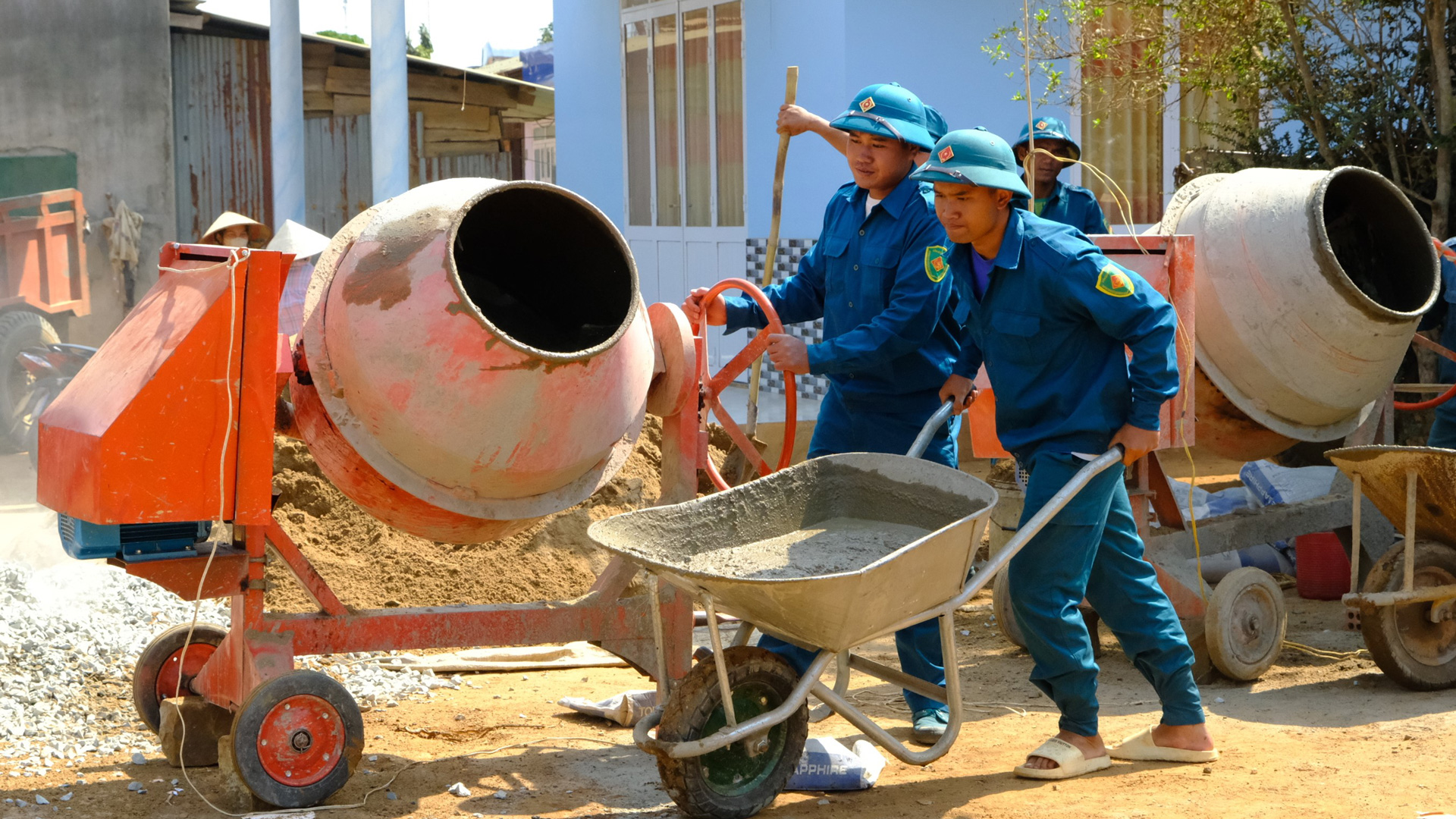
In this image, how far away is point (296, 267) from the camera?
19.4 feet

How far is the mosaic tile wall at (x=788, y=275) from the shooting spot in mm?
8727

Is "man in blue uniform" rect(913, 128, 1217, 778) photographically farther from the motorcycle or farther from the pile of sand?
the motorcycle

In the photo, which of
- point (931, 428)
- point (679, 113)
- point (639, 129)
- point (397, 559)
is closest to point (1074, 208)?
point (931, 428)

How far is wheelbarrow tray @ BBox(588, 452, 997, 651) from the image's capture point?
9.46ft

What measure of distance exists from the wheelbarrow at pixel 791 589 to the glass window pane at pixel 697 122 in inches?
256

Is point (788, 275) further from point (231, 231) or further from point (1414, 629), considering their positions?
point (1414, 629)

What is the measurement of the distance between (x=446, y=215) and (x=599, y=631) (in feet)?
3.95

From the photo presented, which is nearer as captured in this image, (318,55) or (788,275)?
(788,275)

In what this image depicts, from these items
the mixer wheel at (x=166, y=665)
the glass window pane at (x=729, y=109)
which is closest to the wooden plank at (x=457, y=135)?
the glass window pane at (x=729, y=109)

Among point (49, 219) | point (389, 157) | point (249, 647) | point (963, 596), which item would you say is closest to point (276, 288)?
point (249, 647)

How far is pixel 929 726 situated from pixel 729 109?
6495mm

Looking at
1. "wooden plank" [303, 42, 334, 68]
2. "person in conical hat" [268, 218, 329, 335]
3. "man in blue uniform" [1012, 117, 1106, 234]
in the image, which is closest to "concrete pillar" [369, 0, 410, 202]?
"person in conical hat" [268, 218, 329, 335]

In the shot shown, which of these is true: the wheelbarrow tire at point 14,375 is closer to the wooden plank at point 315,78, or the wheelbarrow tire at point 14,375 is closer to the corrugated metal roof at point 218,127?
the corrugated metal roof at point 218,127

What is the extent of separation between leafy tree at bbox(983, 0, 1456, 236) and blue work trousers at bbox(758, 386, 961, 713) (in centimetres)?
261
